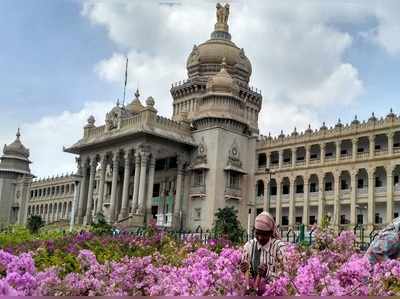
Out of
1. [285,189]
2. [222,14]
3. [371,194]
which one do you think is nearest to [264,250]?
[371,194]

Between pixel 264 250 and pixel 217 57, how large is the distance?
161ft

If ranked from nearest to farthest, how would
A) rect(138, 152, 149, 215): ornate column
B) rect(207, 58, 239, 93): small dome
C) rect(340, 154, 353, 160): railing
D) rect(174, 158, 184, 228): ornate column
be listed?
rect(138, 152, 149, 215): ornate column
rect(340, 154, 353, 160): railing
rect(174, 158, 184, 228): ornate column
rect(207, 58, 239, 93): small dome

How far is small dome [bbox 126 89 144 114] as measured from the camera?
5202cm

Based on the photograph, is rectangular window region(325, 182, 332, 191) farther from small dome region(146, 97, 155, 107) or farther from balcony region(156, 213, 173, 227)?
small dome region(146, 97, 155, 107)

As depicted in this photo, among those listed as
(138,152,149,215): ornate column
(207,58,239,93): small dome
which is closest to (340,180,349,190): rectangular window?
(207,58,239,93): small dome

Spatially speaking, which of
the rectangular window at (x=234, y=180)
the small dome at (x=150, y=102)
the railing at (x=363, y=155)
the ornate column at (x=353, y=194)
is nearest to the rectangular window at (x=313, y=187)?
the ornate column at (x=353, y=194)

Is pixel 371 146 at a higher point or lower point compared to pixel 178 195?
higher

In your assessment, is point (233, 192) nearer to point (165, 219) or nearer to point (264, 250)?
point (165, 219)

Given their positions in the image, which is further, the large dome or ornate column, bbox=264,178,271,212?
the large dome

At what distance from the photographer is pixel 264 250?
6250 mm

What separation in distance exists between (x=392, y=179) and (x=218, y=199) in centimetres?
1306

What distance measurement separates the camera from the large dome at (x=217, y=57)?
5416cm

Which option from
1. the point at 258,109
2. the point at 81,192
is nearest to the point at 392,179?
the point at 258,109

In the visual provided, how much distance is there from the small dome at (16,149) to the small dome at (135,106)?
28.2m
